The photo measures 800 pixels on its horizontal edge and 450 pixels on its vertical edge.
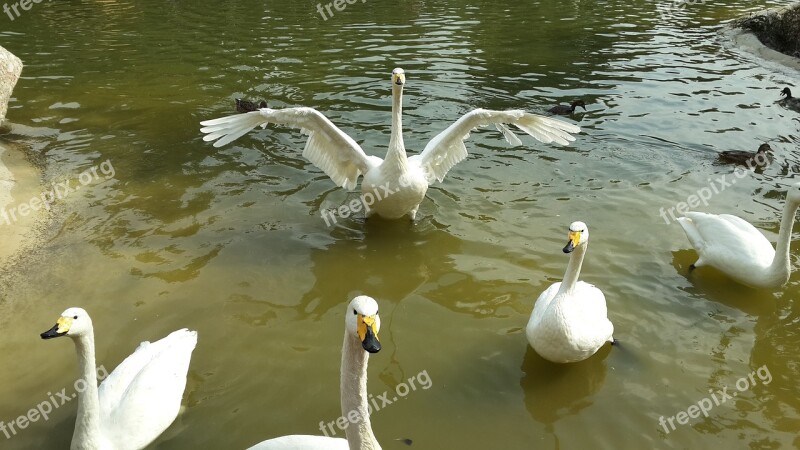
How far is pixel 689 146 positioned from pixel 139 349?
901 centimetres

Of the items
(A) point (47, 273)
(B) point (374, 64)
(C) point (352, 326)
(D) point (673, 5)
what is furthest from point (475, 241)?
(D) point (673, 5)

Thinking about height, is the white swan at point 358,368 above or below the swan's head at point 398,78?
below

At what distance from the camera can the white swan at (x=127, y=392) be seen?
4.09m

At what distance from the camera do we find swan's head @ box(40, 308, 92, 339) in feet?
13.0

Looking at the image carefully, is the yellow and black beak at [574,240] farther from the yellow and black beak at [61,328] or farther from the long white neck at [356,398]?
the yellow and black beak at [61,328]

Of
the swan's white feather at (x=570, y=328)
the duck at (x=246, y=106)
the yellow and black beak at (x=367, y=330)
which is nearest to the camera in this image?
the yellow and black beak at (x=367, y=330)

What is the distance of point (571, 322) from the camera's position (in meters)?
4.86

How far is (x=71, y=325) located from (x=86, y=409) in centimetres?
60

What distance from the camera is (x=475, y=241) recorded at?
7.33 meters

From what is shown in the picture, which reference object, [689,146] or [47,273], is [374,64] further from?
[47,273]

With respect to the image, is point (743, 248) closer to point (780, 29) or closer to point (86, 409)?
point (86, 409)
